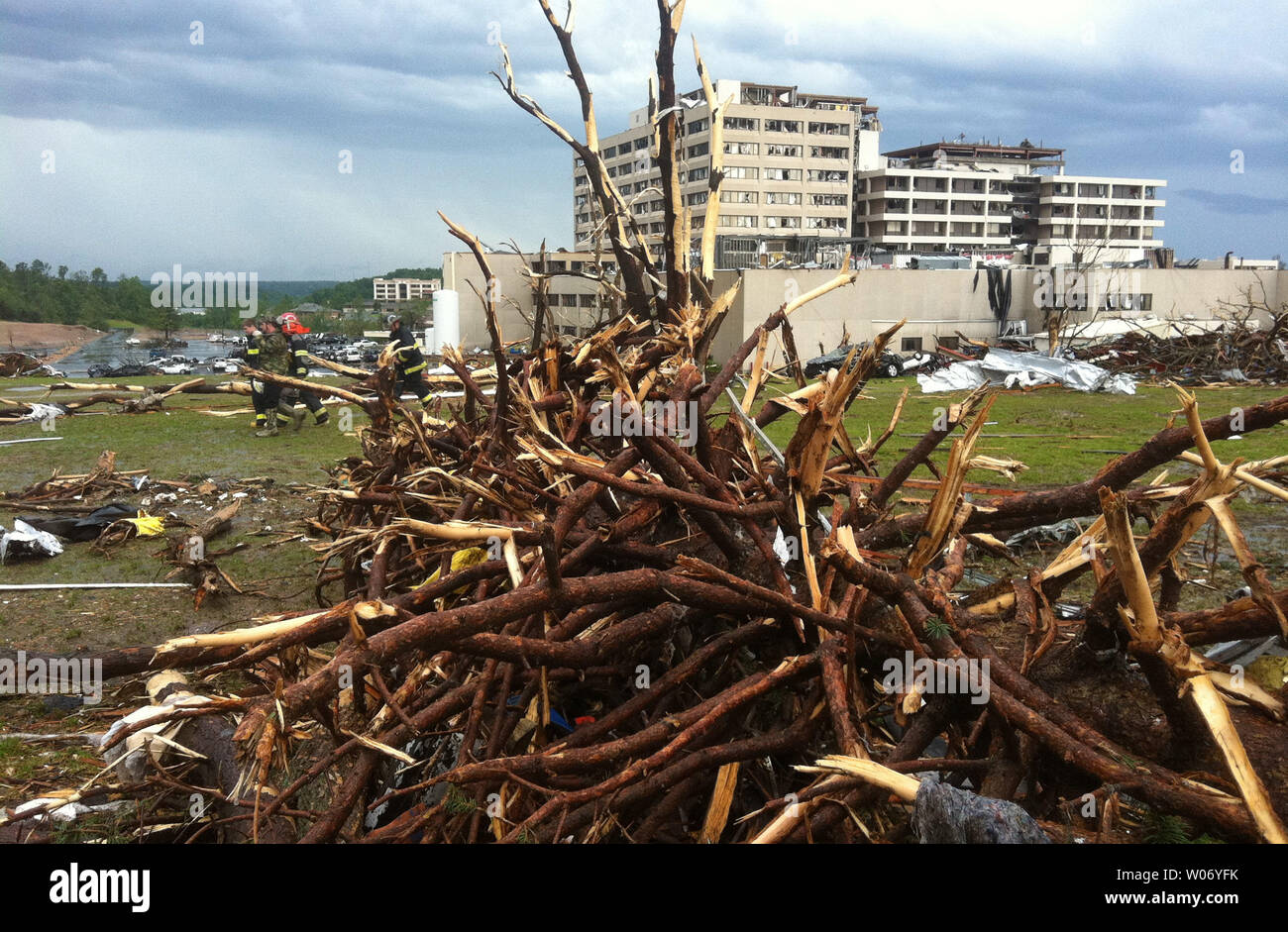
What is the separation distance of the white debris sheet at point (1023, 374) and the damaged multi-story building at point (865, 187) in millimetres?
39606

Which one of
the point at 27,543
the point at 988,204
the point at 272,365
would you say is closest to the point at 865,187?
the point at 988,204

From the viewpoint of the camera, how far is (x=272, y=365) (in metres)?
14.0

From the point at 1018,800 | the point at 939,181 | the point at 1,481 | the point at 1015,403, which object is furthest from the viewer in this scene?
the point at 939,181

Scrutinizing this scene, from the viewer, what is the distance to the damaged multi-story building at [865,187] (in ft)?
210

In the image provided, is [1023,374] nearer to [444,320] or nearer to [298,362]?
[298,362]

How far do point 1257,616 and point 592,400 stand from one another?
2.71 metres

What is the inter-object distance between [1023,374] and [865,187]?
57329mm

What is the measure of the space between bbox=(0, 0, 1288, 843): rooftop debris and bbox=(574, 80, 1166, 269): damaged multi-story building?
54283 mm

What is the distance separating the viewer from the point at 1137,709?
2.48 metres

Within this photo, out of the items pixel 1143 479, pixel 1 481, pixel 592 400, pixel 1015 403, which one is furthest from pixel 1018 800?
pixel 1015 403

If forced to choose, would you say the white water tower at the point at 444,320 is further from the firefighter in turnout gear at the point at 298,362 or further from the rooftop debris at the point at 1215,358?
the rooftop debris at the point at 1215,358

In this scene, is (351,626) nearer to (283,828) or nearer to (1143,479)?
(283,828)

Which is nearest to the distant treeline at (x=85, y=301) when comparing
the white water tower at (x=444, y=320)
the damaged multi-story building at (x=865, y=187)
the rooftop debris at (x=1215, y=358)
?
the white water tower at (x=444, y=320)
